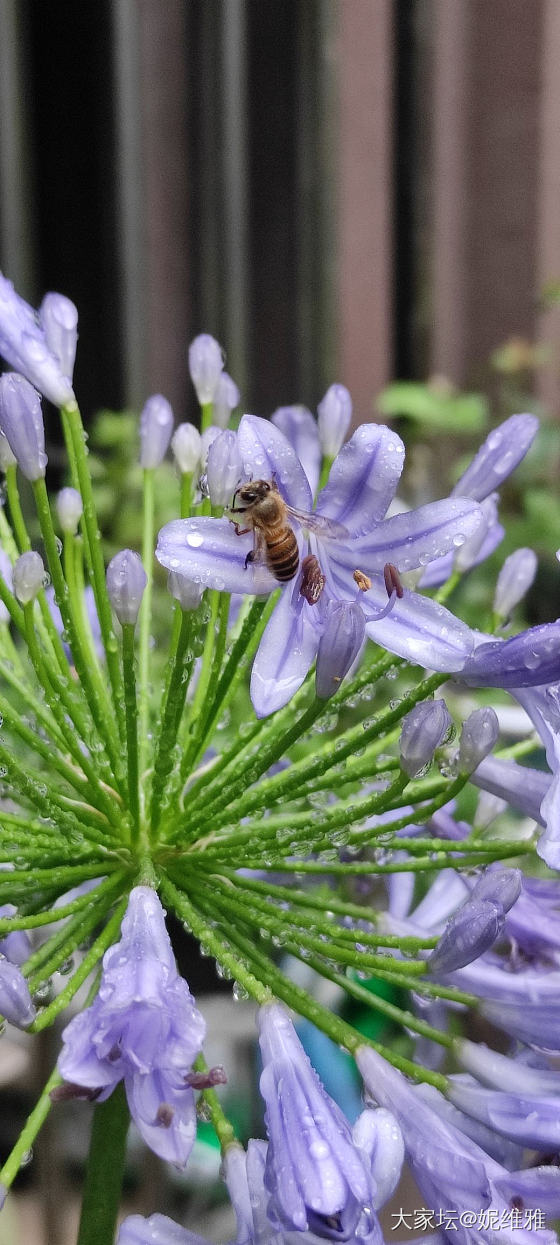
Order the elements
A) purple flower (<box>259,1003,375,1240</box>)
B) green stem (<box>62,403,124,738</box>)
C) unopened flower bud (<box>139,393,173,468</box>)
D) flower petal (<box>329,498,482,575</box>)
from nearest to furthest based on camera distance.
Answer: purple flower (<box>259,1003,375,1240</box>), flower petal (<box>329,498,482,575</box>), green stem (<box>62,403,124,738</box>), unopened flower bud (<box>139,393,173,468</box>)

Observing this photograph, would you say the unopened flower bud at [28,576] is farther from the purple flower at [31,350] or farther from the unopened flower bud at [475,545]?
the unopened flower bud at [475,545]

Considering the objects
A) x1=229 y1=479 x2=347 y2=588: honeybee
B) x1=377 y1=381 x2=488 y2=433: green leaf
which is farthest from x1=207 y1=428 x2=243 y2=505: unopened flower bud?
x1=377 y1=381 x2=488 y2=433: green leaf

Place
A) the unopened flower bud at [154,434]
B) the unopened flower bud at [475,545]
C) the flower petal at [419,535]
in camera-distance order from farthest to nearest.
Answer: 1. the unopened flower bud at [154,434]
2. the unopened flower bud at [475,545]
3. the flower petal at [419,535]

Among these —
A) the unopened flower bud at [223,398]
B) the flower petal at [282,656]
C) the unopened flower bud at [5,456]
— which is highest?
the unopened flower bud at [223,398]

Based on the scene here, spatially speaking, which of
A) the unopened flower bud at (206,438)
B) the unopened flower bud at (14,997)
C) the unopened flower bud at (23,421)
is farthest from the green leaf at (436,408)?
the unopened flower bud at (14,997)

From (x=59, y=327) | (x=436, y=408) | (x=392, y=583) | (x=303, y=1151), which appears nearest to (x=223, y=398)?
(x=59, y=327)

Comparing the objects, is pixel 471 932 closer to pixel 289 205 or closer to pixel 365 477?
pixel 365 477

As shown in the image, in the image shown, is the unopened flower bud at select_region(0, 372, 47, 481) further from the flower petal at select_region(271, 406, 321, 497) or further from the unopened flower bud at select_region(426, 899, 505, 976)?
the unopened flower bud at select_region(426, 899, 505, 976)

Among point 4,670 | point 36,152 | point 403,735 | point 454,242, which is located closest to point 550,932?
point 403,735
